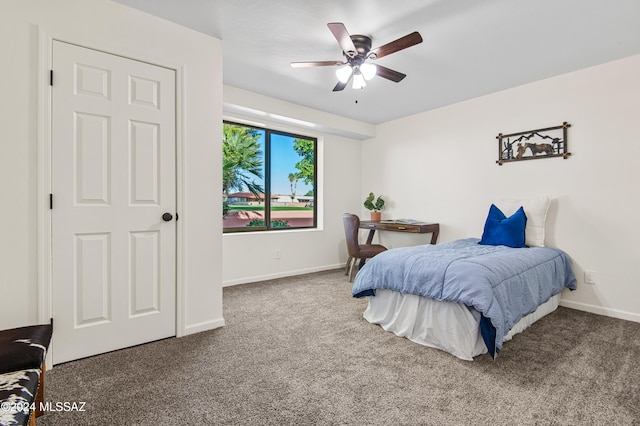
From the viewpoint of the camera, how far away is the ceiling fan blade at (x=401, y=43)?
207cm

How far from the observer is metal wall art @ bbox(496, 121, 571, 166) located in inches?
129

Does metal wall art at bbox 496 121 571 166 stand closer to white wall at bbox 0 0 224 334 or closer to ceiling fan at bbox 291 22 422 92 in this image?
ceiling fan at bbox 291 22 422 92

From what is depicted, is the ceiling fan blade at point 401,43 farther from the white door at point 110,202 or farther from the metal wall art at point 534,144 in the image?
the metal wall art at point 534,144

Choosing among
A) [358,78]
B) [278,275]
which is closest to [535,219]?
[358,78]

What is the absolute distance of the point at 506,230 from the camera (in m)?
3.25

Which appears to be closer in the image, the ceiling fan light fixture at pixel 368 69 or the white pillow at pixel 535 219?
the ceiling fan light fixture at pixel 368 69

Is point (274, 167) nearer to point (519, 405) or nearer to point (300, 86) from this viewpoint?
point (300, 86)

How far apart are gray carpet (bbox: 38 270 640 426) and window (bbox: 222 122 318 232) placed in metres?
1.96

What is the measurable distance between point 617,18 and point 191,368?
3816mm

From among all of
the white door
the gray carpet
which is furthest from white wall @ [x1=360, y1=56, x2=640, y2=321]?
the white door

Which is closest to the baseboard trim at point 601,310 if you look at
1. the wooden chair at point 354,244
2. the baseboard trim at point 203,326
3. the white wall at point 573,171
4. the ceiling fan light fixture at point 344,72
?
the white wall at point 573,171

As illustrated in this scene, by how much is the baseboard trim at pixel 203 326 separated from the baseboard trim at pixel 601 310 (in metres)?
3.44

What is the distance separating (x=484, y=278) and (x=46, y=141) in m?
2.91

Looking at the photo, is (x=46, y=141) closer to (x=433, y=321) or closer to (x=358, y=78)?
(x=358, y=78)
